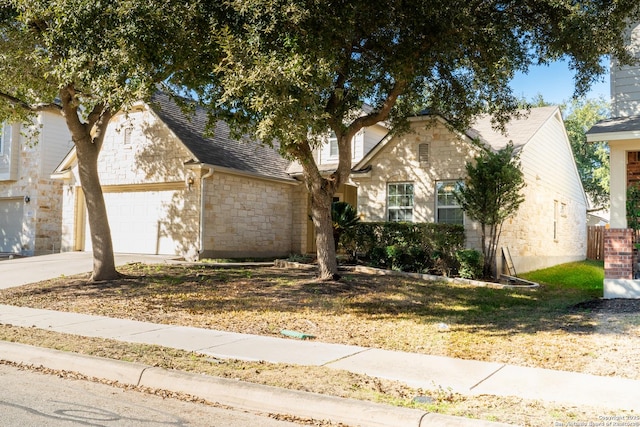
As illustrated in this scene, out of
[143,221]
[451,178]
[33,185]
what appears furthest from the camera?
[33,185]

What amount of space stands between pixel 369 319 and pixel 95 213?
801 centimetres

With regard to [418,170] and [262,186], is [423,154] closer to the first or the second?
[418,170]

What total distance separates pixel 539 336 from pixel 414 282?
20.1 feet

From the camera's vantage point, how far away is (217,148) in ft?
67.3

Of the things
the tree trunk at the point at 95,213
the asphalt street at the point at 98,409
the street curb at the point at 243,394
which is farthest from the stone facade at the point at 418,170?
the asphalt street at the point at 98,409

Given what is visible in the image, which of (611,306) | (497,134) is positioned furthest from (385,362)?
(497,134)

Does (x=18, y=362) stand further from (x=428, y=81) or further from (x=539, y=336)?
(x=428, y=81)

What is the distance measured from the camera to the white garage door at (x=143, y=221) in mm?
19438

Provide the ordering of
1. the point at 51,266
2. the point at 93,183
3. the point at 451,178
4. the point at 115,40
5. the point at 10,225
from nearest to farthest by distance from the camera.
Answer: the point at 115,40 < the point at 93,183 < the point at 51,266 < the point at 451,178 < the point at 10,225

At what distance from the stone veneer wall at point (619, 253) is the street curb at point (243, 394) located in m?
8.85

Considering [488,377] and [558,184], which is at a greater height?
[558,184]

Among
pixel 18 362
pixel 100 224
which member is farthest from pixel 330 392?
pixel 100 224

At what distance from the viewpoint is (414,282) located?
14508mm

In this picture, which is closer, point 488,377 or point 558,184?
point 488,377
